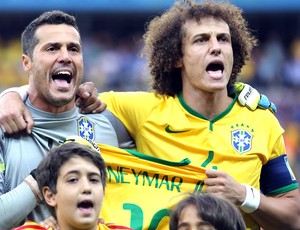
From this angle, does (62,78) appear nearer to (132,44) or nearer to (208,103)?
(208,103)

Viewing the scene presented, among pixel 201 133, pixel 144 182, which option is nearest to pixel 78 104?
pixel 144 182

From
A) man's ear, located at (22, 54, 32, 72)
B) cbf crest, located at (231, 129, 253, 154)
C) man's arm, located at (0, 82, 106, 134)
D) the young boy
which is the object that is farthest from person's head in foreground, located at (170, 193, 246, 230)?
man's ear, located at (22, 54, 32, 72)

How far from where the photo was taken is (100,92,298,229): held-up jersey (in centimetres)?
587

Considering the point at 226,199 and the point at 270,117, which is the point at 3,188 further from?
the point at 270,117

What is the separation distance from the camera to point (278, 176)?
5977 millimetres

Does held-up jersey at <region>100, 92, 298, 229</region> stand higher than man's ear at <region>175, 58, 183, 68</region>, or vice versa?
man's ear at <region>175, 58, 183, 68</region>

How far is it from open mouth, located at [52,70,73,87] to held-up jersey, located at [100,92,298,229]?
46 centimetres

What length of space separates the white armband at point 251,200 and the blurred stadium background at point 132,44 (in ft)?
35.0

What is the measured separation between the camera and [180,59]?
625cm

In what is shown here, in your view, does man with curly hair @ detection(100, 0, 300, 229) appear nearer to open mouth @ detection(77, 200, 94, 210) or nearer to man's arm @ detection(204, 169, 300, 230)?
man's arm @ detection(204, 169, 300, 230)

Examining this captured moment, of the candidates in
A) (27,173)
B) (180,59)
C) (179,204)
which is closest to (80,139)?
(27,173)

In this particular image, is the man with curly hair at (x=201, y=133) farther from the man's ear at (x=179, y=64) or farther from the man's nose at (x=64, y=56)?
the man's nose at (x=64, y=56)

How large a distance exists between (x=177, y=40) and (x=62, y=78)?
2.95 ft

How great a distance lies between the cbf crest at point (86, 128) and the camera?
5789mm
